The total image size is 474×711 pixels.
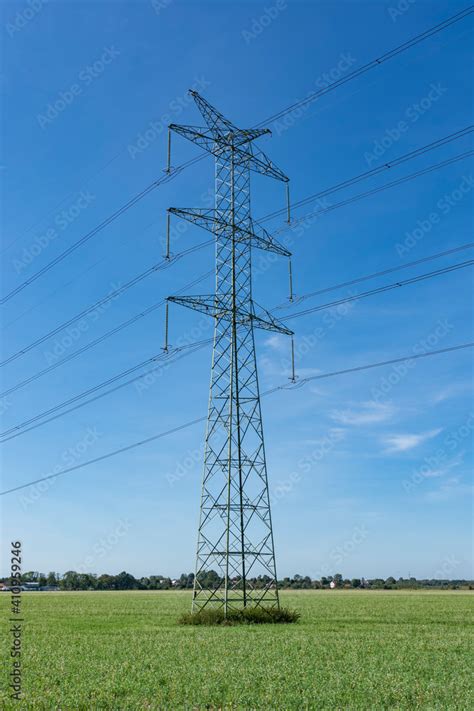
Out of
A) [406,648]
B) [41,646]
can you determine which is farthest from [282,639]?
[41,646]

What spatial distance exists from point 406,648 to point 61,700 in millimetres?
15702

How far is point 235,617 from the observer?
3391 centimetres

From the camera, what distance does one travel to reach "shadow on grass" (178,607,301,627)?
111 ft

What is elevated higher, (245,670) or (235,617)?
(245,670)

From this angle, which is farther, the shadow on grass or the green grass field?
the shadow on grass

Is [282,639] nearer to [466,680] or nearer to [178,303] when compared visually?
[466,680]

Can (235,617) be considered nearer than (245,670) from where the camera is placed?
No

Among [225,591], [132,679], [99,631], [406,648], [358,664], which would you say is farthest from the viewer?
[99,631]

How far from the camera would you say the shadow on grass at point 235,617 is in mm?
33812

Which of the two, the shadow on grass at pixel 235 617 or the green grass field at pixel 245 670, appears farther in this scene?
the shadow on grass at pixel 235 617

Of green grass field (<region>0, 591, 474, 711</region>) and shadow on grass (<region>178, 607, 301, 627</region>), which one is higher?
green grass field (<region>0, 591, 474, 711</region>)

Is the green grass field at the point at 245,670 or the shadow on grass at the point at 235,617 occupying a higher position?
the green grass field at the point at 245,670

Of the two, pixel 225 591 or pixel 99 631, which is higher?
pixel 225 591

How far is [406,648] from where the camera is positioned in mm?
26250
